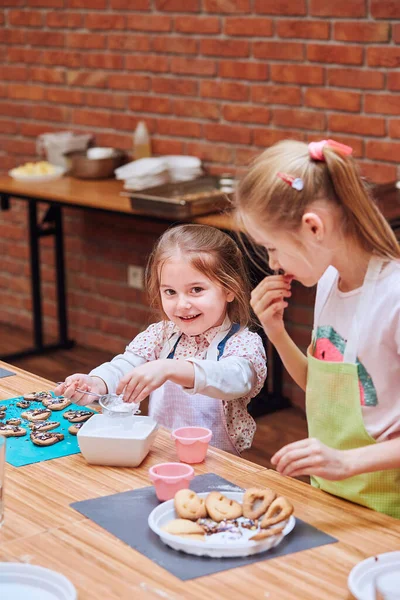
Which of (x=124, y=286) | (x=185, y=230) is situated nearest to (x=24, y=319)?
(x=124, y=286)

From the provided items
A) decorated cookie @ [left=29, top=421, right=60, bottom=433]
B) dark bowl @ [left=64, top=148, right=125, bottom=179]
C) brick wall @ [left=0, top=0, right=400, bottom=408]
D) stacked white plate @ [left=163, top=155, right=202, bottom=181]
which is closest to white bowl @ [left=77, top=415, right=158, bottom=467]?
decorated cookie @ [left=29, top=421, right=60, bottom=433]

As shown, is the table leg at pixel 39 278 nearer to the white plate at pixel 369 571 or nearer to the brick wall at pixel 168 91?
the brick wall at pixel 168 91

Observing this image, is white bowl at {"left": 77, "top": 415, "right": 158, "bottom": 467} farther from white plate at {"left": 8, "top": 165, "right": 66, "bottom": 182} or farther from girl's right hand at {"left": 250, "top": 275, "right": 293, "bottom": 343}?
white plate at {"left": 8, "top": 165, "right": 66, "bottom": 182}

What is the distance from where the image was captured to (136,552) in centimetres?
128

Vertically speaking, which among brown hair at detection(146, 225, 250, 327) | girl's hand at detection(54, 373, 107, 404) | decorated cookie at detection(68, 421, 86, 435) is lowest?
decorated cookie at detection(68, 421, 86, 435)

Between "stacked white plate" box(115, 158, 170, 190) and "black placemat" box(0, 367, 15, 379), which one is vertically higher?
"stacked white plate" box(115, 158, 170, 190)

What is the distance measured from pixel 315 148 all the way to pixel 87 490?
0.64m

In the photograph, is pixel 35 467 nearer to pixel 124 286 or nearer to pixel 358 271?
pixel 358 271

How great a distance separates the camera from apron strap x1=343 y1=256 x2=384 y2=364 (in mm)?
1541

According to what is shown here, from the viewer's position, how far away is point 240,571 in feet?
4.07

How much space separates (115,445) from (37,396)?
1.35ft

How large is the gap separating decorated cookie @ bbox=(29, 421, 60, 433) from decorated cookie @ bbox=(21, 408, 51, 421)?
2 centimetres

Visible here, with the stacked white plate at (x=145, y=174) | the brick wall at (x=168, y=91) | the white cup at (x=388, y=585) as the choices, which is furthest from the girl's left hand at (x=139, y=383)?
the stacked white plate at (x=145, y=174)

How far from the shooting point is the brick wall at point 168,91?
3584mm
